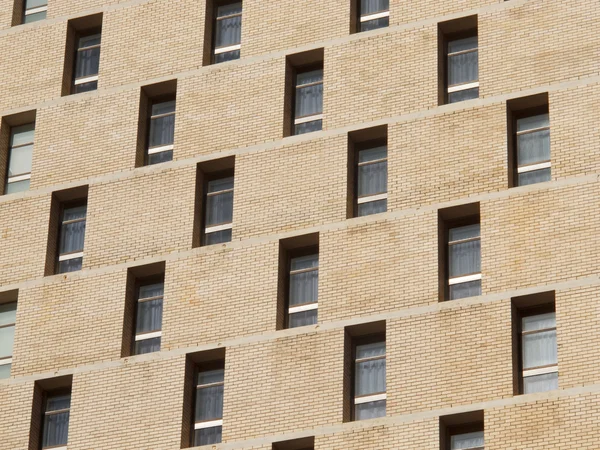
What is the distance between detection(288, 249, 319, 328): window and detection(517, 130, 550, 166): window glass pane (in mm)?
4815

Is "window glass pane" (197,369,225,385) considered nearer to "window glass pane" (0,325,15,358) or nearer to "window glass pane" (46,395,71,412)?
"window glass pane" (46,395,71,412)

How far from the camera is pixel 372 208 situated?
159 ft

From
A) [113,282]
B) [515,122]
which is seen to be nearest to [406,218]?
[515,122]

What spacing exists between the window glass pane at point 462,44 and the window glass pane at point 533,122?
2407mm

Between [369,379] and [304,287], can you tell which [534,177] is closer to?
[304,287]

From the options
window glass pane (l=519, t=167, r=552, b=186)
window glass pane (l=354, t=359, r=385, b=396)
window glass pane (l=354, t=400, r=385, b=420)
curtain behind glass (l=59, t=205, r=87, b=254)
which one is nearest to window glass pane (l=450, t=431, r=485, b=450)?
window glass pane (l=354, t=400, r=385, b=420)

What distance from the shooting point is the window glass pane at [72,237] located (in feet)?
167

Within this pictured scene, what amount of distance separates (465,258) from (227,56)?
8.25 meters

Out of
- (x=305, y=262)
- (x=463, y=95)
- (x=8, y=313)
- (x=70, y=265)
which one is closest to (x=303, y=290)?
(x=305, y=262)

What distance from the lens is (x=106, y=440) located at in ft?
155

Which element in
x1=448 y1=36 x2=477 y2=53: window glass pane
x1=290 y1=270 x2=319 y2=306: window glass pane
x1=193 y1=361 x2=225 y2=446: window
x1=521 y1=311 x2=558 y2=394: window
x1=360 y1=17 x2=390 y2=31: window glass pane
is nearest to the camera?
x1=521 y1=311 x2=558 y2=394: window

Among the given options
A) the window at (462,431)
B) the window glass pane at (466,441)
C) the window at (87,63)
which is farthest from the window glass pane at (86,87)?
the window glass pane at (466,441)

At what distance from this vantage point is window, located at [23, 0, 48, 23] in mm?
54719

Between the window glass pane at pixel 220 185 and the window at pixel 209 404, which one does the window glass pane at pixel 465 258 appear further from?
the window glass pane at pixel 220 185
